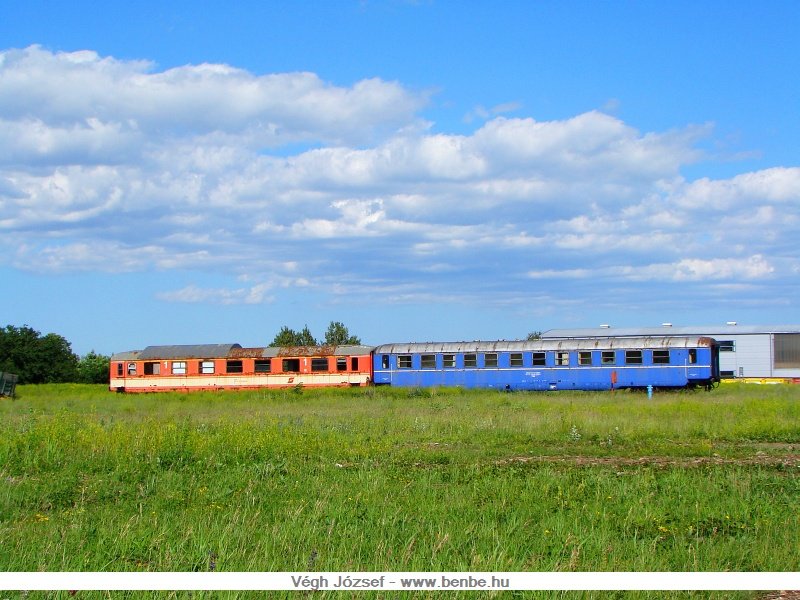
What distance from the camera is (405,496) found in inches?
448

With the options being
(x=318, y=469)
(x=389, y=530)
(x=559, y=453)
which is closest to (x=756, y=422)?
(x=559, y=453)

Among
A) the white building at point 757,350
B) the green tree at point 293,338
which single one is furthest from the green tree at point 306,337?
the white building at point 757,350

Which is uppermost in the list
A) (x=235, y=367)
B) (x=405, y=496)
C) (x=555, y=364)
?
(x=235, y=367)

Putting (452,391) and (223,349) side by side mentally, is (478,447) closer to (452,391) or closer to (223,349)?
(452,391)

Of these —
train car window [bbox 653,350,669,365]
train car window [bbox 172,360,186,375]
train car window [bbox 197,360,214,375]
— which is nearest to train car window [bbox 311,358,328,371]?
train car window [bbox 197,360,214,375]

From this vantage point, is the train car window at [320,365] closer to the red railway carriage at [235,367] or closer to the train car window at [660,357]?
the red railway carriage at [235,367]

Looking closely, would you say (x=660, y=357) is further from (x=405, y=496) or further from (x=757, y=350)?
(x=405, y=496)

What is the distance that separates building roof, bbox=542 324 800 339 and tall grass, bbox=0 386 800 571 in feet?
138

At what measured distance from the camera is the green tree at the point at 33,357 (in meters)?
71.5

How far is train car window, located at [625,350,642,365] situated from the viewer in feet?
133

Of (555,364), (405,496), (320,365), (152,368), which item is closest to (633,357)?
(555,364)

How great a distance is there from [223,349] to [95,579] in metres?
41.5

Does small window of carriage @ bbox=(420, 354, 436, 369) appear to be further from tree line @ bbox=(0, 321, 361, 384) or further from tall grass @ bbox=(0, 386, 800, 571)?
tree line @ bbox=(0, 321, 361, 384)

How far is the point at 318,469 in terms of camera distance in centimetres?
1410
